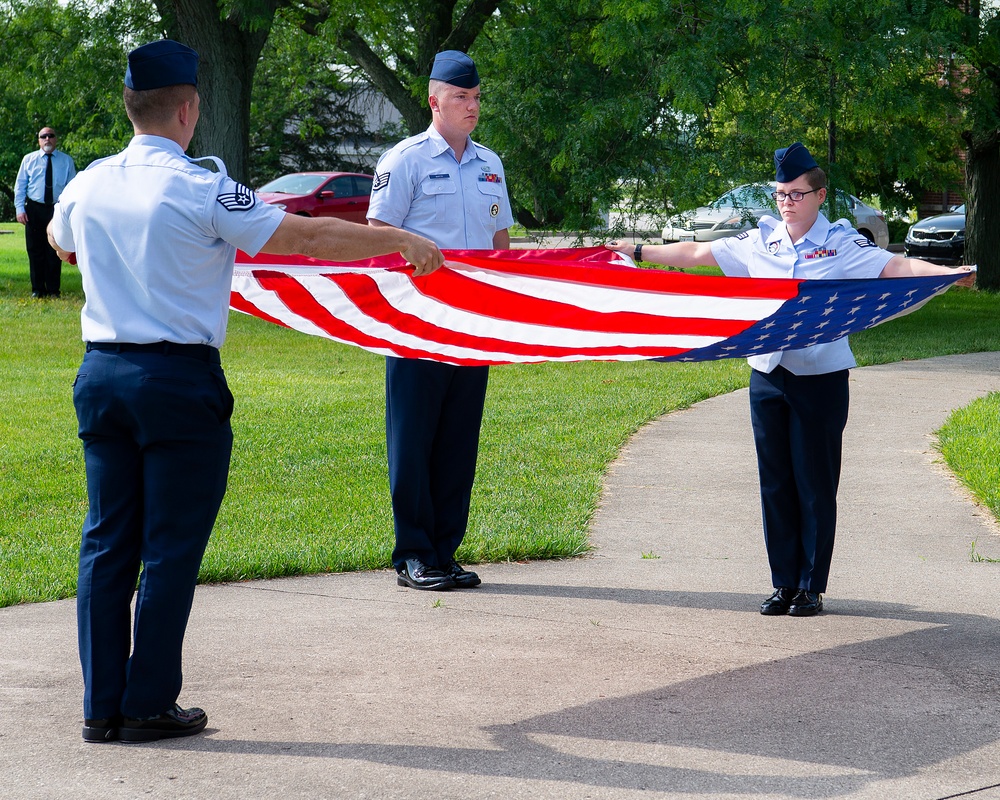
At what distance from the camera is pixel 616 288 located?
504 cm

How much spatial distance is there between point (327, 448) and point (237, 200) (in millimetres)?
5291

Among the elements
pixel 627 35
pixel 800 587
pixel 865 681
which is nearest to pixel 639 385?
pixel 627 35

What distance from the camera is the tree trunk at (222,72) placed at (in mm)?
17609

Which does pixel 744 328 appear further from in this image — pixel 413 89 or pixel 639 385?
pixel 413 89

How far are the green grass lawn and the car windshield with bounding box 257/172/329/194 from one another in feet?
39.9

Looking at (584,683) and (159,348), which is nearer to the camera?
(159,348)

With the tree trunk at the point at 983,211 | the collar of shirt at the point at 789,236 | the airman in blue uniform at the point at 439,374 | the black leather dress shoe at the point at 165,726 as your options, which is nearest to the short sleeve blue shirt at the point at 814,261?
the collar of shirt at the point at 789,236

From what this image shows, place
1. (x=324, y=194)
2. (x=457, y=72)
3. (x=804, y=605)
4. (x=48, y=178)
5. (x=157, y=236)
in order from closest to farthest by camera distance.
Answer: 1. (x=157, y=236)
2. (x=804, y=605)
3. (x=457, y=72)
4. (x=48, y=178)
5. (x=324, y=194)

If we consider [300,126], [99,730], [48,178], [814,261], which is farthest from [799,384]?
[300,126]

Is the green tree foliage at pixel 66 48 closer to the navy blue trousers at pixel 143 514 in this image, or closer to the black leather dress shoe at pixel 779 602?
the black leather dress shoe at pixel 779 602

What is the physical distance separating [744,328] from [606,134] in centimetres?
1127

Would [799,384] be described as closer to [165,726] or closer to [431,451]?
[431,451]

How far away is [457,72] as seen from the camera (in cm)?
558

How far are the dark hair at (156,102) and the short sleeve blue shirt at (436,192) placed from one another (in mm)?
1881
